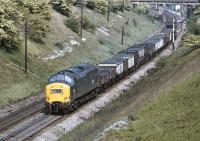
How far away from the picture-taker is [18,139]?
33594mm

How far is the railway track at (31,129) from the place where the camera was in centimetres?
3400

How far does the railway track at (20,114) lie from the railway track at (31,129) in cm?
159

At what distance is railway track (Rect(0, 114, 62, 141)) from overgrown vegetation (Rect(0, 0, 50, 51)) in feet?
67.6

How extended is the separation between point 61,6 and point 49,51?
2607 cm

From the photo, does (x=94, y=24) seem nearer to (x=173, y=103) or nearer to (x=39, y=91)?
(x=39, y=91)

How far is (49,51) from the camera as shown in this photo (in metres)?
71.4

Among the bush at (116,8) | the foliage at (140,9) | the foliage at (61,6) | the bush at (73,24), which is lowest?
the foliage at (140,9)

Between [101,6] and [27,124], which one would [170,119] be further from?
[101,6]

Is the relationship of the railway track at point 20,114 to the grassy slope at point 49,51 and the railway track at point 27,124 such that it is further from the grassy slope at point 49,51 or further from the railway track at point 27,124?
the grassy slope at point 49,51

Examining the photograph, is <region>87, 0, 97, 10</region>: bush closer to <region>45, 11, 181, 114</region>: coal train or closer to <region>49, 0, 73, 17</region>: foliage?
<region>49, 0, 73, 17</region>: foliage

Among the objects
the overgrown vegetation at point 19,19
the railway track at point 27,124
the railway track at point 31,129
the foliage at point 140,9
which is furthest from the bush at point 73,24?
the foliage at point 140,9

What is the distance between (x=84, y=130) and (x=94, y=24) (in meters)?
67.5

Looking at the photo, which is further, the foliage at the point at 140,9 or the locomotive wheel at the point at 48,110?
the foliage at the point at 140,9

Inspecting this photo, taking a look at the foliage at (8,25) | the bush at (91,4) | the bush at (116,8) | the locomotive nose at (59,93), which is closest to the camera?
the locomotive nose at (59,93)
